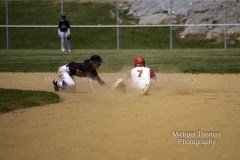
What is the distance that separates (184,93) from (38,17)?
30.5 m

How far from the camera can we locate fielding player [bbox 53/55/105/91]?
479 inches

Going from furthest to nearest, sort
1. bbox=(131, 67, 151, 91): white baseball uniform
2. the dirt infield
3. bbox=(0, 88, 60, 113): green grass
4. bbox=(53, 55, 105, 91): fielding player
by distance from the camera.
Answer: bbox=(53, 55, 105, 91): fielding player → bbox=(131, 67, 151, 91): white baseball uniform → bbox=(0, 88, 60, 113): green grass → the dirt infield

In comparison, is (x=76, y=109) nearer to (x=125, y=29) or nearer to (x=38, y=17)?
(x=125, y=29)

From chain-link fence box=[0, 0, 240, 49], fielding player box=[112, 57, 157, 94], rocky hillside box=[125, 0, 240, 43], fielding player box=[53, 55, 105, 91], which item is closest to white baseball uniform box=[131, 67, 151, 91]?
fielding player box=[112, 57, 157, 94]

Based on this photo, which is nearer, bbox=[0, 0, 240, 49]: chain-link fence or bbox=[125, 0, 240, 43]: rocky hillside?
bbox=[0, 0, 240, 49]: chain-link fence

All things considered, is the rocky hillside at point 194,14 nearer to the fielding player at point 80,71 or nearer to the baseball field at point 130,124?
the baseball field at point 130,124

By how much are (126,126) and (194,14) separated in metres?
30.6

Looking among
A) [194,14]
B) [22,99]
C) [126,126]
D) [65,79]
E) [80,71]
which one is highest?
[194,14]

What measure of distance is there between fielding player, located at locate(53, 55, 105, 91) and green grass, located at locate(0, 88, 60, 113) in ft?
2.75

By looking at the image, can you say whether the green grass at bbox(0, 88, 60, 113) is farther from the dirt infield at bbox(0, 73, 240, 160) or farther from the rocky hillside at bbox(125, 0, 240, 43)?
the rocky hillside at bbox(125, 0, 240, 43)

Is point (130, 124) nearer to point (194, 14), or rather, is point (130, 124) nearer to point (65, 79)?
point (65, 79)

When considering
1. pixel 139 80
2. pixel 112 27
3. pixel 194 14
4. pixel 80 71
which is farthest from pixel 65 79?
pixel 112 27

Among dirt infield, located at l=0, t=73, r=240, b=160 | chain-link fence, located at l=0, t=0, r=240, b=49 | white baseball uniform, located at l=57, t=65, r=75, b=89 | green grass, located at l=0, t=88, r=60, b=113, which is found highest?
chain-link fence, located at l=0, t=0, r=240, b=49

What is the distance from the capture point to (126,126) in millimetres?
7734
